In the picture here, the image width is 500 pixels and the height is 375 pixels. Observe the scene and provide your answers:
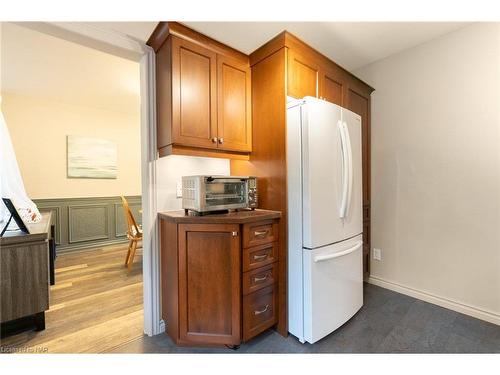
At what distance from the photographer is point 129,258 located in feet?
10.7

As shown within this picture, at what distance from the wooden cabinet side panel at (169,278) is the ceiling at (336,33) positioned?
1404 millimetres

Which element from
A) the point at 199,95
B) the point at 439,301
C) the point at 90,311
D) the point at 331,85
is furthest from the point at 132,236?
the point at 439,301

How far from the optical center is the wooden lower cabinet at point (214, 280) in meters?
1.53

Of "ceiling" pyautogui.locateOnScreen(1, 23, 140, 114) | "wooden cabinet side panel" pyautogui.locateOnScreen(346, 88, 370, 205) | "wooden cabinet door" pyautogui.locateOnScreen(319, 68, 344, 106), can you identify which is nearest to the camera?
"wooden cabinet door" pyautogui.locateOnScreen(319, 68, 344, 106)

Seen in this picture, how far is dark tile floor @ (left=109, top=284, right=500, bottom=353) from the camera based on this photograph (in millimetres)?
1596

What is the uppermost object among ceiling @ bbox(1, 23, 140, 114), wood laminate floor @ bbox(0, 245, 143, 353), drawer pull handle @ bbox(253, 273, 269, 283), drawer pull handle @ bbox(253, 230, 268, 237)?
ceiling @ bbox(1, 23, 140, 114)

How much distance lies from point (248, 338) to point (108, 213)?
3.84 m

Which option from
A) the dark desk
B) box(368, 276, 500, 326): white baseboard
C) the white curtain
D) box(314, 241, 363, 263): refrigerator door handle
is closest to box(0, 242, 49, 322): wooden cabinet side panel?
the dark desk

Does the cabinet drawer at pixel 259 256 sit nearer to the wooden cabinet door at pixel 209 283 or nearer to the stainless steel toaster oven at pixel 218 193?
the wooden cabinet door at pixel 209 283

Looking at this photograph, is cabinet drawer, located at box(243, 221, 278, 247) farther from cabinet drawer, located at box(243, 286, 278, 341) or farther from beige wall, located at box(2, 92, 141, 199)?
beige wall, located at box(2, 92, 141, 199)

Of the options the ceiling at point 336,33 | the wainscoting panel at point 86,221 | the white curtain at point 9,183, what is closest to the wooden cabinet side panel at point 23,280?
the white curtain at point 9,183

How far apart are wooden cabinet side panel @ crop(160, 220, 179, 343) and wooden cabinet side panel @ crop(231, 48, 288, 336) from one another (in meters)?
0.73
